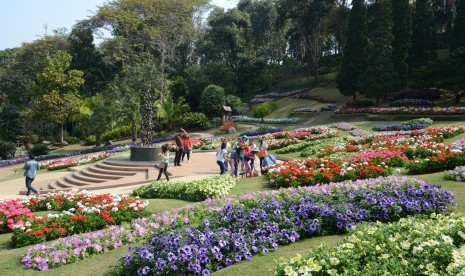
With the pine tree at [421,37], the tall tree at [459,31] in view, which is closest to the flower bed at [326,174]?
the tall tree at [459,31]

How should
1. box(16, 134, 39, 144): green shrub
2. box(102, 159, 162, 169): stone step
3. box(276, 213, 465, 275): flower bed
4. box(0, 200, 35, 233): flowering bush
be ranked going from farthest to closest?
box(16, 134, 39, 144): green shrub, box(102, 159, 162, 169): stone step, box(0, 200, 35, 233): flowering bush, box(276, 213, 465, 275): flower bed

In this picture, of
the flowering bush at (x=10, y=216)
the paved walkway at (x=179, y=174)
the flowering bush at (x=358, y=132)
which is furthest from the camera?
the flowering bush at (x=358, y=132)

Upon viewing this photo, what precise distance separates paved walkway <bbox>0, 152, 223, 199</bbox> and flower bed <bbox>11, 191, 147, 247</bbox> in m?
3.67

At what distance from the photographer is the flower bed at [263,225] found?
6.46 metres

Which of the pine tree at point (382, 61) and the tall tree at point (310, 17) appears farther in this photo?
the tall tree at point (310, 17)

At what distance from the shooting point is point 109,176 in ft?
65.0

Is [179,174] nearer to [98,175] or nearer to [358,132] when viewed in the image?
[98,175]

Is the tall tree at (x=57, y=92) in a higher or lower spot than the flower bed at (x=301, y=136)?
higher

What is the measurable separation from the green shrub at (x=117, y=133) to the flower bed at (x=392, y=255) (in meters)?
41.1

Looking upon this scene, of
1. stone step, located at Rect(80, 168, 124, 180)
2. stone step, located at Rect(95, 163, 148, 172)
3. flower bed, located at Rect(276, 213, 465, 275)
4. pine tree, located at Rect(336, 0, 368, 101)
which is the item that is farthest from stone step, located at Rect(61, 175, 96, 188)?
pine tree, located at Rect(336, 0, 368, 101)

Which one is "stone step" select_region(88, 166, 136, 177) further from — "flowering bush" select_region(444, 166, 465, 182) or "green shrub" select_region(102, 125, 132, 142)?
"green shrub" select_region(102, 125, 132, 142)

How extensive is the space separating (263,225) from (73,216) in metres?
4.76

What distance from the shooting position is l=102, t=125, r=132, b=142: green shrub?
44.7 metres

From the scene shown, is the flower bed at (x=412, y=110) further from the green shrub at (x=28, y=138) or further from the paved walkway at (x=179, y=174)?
the green shrub at (x=28, y=138)
